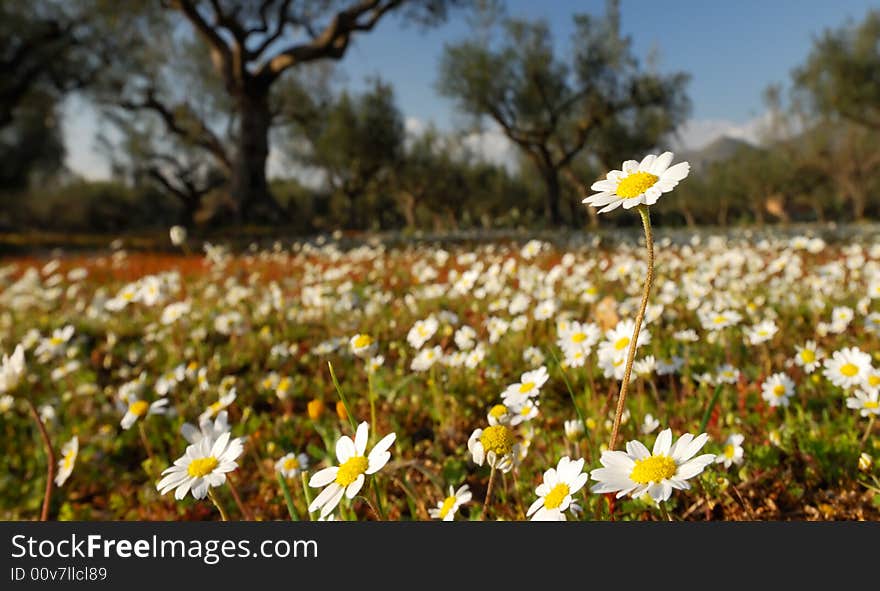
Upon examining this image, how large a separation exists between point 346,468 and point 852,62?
3712 cm

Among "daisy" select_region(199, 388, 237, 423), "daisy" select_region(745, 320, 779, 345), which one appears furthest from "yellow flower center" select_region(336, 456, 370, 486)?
"daisy" select_region(745, 320, 779, 345)

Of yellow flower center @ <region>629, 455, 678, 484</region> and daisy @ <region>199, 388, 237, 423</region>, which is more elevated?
yellow flower center @ <region>629, 455, 678, 484</region>

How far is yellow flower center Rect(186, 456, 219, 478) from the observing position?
1179mm

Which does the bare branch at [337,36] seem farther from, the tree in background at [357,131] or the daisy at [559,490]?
the daisy at [559,490]

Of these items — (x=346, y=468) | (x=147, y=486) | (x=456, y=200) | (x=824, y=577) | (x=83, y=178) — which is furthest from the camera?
(x=83, y=178)

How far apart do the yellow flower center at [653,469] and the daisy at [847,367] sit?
1.16 m

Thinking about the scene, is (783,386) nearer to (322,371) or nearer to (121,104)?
(322,371)

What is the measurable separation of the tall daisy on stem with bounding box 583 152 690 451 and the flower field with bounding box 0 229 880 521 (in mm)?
174

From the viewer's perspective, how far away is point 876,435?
6.10 ft

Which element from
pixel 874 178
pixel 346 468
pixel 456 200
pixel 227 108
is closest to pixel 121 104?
pixel 227 108

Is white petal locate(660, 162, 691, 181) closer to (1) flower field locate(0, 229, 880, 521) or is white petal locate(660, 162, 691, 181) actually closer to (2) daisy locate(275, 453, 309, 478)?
(1) flower field locate(0, 229, 880, 521)

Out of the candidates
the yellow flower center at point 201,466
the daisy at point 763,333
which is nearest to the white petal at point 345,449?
the yellow flower center at point 201,466

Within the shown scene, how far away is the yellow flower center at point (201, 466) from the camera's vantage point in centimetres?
118

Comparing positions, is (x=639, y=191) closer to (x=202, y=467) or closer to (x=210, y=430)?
(x=202, y=467)
